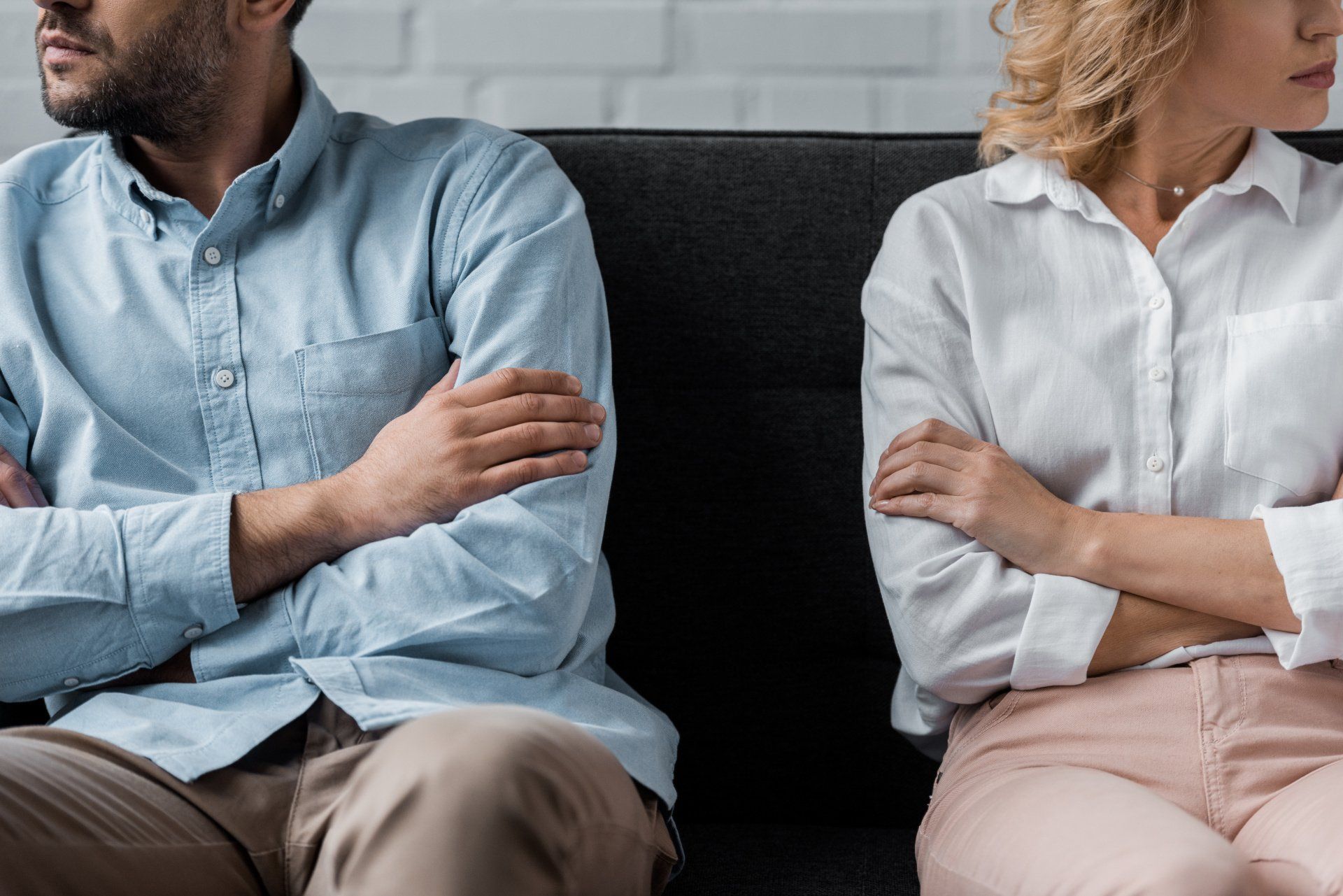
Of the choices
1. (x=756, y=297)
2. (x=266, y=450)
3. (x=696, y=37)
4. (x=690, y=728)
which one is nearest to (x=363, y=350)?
(x=266, y=450)

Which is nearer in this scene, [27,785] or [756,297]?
[27,785]

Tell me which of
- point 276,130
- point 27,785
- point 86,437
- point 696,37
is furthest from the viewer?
point 696,37

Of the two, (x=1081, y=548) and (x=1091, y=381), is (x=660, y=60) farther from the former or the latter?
(x=1081, y=548)

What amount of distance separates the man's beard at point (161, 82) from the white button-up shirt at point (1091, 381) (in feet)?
2.41

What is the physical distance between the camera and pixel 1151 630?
1153 millimetres

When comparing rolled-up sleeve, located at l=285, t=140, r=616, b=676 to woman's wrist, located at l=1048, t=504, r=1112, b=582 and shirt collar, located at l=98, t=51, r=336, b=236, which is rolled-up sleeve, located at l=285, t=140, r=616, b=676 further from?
woman's wrist, located at l=1048, t=504, r=1112, b=582

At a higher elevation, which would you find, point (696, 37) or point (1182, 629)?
point (696, 37)

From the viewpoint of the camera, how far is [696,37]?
1.78 meters

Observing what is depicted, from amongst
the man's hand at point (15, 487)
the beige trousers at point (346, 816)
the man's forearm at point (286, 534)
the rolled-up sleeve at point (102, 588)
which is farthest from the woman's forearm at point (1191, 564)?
the man's hand at point (15, 487)

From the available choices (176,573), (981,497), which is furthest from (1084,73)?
(176,573)

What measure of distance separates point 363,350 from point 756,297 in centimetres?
50

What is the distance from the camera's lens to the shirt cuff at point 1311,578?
111cm

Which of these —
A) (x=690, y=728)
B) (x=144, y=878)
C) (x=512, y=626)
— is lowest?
(x=690, y=728)

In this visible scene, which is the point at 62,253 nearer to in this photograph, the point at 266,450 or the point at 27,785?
the point at 266,450
